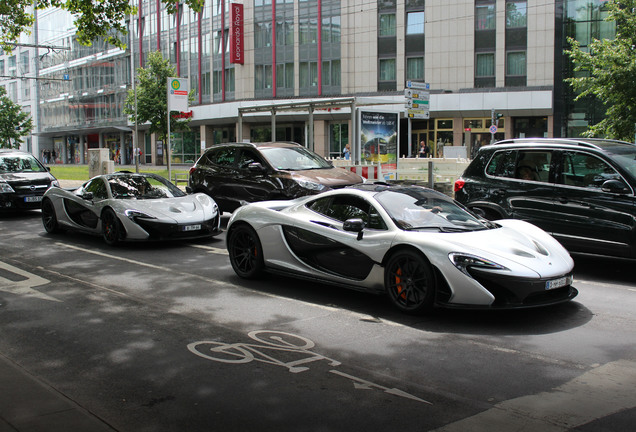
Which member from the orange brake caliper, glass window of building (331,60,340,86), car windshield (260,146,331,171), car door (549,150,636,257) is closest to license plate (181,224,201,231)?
car windshield (260,146,331,171)

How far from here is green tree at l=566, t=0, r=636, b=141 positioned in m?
19.4

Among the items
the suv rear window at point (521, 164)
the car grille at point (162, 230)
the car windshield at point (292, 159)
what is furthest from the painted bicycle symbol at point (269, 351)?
the car windshield at point (292, 159)

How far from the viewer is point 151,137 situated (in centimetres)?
6112

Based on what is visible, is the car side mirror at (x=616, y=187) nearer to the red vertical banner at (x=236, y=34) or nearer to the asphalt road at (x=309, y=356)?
the asphalt road at (x=309, y=356)

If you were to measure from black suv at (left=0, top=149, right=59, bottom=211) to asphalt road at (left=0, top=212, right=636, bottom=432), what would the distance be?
29.9ft

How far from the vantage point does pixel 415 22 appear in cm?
4188

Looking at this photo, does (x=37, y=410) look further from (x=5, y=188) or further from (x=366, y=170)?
(x=5, y=188)

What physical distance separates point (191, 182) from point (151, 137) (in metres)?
48.6

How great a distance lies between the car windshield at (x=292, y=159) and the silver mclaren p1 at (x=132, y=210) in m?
1.84

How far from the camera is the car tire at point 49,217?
1349 centimetres

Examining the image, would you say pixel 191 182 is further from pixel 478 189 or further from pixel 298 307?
pixel 298 307

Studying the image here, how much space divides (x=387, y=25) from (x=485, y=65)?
23.9ft

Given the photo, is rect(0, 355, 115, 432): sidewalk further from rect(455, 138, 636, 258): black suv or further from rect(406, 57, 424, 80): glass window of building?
rect(406, 57, 424, 80): glass window of building

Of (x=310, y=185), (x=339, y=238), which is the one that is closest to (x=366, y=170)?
(x=310, y=185)
